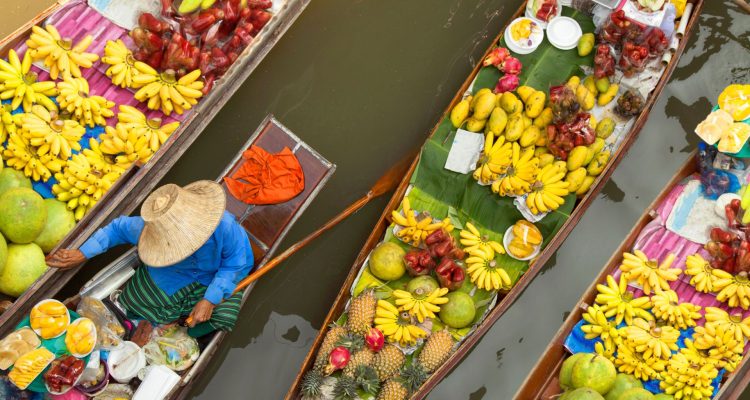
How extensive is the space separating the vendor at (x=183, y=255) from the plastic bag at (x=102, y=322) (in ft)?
0.58

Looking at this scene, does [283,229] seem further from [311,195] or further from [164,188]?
[164,188]

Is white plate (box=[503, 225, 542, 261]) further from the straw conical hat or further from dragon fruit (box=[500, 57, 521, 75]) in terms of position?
the straw conical hat

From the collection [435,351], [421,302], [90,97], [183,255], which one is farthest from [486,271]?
[90,97]

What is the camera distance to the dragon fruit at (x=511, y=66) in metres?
5.76

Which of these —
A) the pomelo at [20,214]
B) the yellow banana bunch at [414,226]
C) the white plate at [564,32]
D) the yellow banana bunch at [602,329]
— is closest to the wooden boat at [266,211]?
the pomelo at [20,214]

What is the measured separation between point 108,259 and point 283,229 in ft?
5.22

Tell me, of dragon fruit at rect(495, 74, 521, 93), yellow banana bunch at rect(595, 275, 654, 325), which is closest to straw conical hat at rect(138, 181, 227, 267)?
dragon fruit at rect(495, 74, 521, 93)

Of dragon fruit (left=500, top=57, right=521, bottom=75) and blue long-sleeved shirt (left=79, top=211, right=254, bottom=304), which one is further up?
dragon fruit (left=500, top=57, right=521, bottom=75)

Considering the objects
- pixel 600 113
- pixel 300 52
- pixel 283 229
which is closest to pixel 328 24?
pixel 300 52

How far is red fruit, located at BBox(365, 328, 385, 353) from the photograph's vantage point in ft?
16.7

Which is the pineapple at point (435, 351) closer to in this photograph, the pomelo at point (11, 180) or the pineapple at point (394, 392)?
the pineapple at point (394, 392)

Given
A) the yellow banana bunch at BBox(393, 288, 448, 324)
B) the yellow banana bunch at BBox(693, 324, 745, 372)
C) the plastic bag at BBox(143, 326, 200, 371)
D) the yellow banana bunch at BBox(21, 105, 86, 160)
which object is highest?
the yellow banana bunch at BBox(693, 324, 745, 372)

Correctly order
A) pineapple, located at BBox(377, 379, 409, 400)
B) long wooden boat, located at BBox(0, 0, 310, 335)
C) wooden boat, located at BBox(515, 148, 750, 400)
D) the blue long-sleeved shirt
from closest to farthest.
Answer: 1. the blue long-sleeved shirt
2. pineapple, located at BBox(377, 379, 409, 400)
3. wooden boat, located at BBox(515, 148, 750, 400)
4. long wooden boat, located at BBox(0, 0, 310, 335)

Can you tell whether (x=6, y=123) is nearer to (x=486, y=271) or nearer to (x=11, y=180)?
(x=11, y=180)
